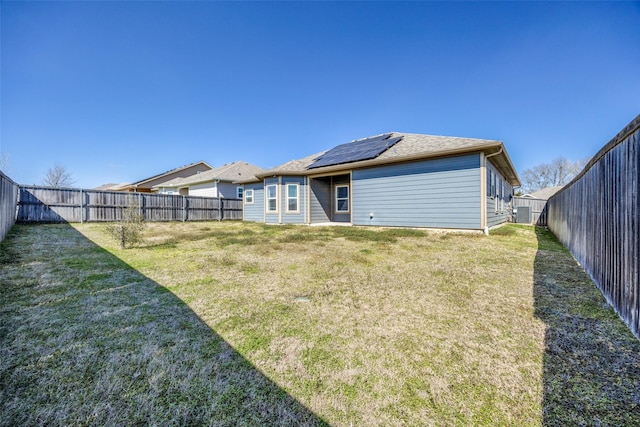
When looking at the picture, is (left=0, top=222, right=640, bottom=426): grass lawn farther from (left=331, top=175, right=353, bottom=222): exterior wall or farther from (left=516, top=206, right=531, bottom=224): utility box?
(left=516, top=206, right=531, bottom=224): utility box

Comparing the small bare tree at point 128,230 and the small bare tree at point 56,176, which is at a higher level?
the small bare tree at point 56,176

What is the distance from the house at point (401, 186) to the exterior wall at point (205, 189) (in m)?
6.91

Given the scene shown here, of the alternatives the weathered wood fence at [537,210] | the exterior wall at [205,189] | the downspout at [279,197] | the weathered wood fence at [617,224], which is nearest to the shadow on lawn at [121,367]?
the weathered wood fence at [617,224]

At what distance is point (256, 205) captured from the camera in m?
15.4

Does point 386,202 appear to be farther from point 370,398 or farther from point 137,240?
point 370,398

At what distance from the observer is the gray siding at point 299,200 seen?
12734 mm

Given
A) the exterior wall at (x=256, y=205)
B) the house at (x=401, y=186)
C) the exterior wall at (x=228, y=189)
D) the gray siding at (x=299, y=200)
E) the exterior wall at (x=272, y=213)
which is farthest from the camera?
the exterior wall at (x=228, y=189)

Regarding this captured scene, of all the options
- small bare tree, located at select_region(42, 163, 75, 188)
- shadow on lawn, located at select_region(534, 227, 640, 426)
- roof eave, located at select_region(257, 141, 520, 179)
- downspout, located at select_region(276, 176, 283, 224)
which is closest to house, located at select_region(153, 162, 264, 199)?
downspout, located at select_region(276, 176, 283, 224)

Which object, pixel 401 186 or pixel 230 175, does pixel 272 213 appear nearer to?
pixel 401 186

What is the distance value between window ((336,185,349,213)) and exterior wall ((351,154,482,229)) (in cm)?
185

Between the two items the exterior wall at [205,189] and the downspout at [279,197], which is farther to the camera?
the exterior wall at [205,189]

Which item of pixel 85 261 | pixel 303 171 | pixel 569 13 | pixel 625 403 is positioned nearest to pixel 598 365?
pixel 625 403

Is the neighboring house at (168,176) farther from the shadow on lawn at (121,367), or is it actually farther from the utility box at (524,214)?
the utility box at (524,214)

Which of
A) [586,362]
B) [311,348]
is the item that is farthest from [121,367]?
[586,362]
